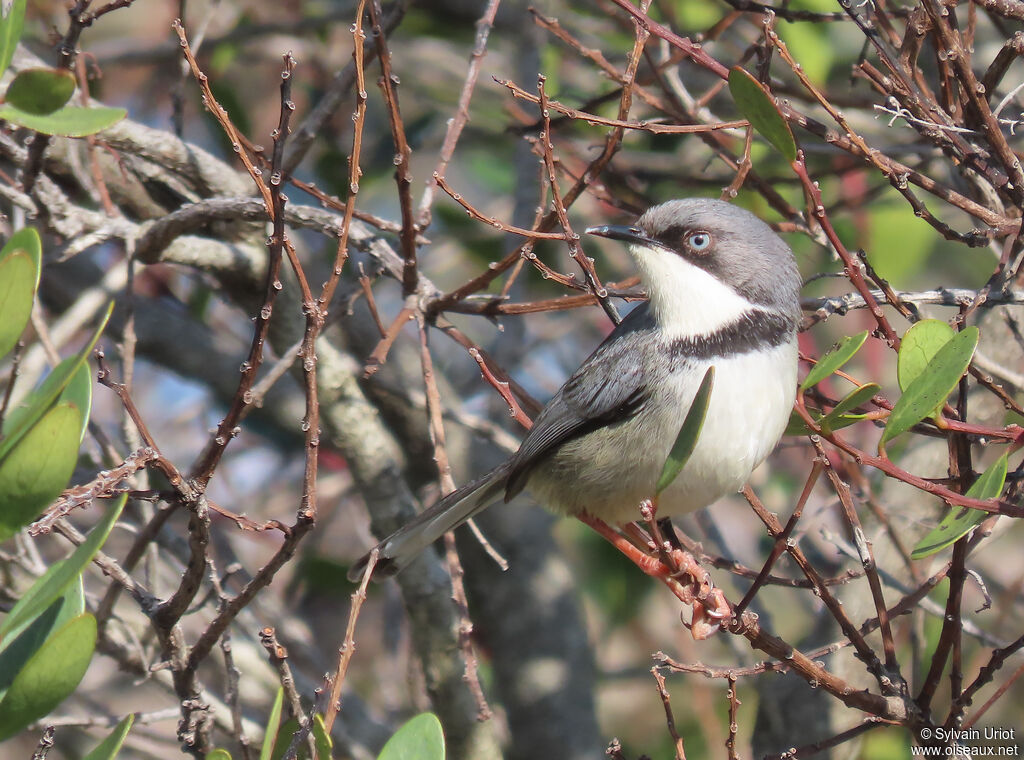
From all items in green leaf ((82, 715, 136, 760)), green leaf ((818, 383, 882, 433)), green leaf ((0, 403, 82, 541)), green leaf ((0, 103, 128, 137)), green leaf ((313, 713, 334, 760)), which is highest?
green leaf ((0, 103, 128, 137))

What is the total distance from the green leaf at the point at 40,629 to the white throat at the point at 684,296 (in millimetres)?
2013

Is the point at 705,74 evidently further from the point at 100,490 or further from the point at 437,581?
the point at 100,490

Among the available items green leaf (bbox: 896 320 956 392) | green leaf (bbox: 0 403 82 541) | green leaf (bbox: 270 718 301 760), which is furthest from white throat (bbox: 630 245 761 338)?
green leaf (bbox: 0 403 82 541)

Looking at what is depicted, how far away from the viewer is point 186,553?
12.8 feet

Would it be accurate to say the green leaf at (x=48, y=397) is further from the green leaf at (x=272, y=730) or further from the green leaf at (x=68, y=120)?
the green leaf at (x=272, y=730)

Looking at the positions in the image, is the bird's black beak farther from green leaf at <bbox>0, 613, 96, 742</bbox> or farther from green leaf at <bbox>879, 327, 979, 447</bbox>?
green leaf at <bbox>0, 613, 96, 742</bbox>

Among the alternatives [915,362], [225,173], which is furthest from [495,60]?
[915,362]

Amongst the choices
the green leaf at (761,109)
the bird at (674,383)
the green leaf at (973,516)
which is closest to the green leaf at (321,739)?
the bird at (674,383)

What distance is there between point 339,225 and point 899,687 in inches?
87.7

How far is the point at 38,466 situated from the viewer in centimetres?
200

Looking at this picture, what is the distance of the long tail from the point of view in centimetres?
369

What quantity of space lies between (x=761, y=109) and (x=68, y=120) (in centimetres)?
163

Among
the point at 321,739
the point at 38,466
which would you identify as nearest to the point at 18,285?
the point at 38,466

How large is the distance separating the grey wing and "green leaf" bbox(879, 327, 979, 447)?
115 cm
